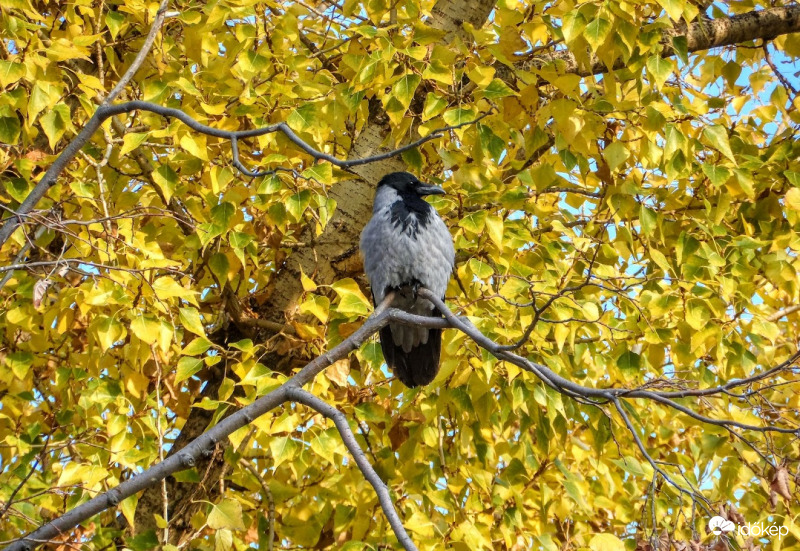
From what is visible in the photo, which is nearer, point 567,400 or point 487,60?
point 567,400

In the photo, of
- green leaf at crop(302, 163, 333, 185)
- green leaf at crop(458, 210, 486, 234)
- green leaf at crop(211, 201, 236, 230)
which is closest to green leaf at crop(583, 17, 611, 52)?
green leaf at crop(458, 210, 486, 234)

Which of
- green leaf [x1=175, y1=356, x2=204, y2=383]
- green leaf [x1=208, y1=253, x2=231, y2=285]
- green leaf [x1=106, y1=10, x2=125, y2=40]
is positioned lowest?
green leaf [x1=175, y1=356, x2=204, y2=383]

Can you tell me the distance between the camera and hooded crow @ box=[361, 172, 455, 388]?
13.1 ft

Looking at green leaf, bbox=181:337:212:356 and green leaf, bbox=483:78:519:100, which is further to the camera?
green leaf, bbox=483:78:519:100

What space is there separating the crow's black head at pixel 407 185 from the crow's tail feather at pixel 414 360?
0.71 metres

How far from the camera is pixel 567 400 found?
3.55 metres

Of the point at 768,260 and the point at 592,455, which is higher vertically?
the point at 768,260

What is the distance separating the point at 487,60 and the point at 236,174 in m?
1.29

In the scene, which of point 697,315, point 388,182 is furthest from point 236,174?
point 697,315

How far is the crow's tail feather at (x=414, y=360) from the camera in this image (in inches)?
155

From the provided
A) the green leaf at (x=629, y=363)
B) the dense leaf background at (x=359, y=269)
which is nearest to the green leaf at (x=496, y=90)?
the dense leaf background at (x=359, y=269)

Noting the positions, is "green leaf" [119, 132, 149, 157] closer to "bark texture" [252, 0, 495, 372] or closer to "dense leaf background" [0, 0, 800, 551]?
"dense leaf background" [0, 0, 800, 551]

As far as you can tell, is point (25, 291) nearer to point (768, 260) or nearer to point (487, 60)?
point (487, 60)

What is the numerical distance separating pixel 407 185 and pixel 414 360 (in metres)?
0.91
